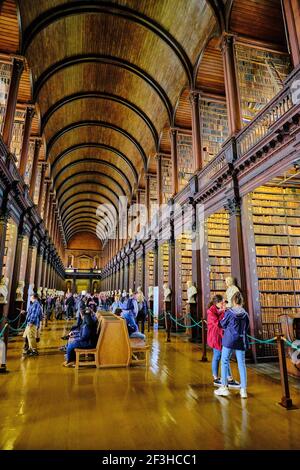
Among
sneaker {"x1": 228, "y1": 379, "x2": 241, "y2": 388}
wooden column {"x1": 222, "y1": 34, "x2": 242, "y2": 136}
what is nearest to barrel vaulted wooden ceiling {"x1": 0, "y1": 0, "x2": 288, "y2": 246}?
wooden column {"x1": 222, "y1": 34, "x2": 242, "y2": 136}

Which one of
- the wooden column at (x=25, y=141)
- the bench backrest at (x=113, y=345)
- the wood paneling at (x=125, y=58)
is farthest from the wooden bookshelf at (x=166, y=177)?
the bench backrest at (x=113, y=345)

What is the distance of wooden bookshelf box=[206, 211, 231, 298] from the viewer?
7008 mm

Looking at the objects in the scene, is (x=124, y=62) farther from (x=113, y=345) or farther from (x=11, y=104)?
(x=113, y=345)

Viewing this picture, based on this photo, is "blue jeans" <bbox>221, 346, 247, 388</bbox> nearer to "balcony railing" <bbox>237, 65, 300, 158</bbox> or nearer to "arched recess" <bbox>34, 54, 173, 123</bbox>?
"balcony railing" <bbox>237, 65, 300, 158</bbox>

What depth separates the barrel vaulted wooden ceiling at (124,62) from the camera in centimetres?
724

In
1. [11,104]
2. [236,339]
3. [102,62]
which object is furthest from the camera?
[102,62]

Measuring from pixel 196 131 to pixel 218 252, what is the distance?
11.5ft

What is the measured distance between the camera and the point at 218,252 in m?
7.30

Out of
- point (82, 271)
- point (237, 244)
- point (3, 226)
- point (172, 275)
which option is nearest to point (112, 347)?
point (237, 244)

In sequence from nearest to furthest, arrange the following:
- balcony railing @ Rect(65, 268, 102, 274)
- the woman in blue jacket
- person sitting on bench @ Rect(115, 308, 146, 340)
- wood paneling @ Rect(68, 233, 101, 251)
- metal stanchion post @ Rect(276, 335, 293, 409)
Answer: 1. metal stanchion post @ Rect(276, 335, 293, 409)
2. the woman in blue jacket
3. person sitting on bench @ Rect(115, 308, 146, 340)
4. balcony railing @ Rect(65, 268, 102, 274)
5. wood paneling @ Rect(68, 233, 101, 251)

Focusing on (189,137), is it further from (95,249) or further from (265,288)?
(95,249)

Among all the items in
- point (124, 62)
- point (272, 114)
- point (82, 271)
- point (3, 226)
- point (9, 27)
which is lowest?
point (3, 226)

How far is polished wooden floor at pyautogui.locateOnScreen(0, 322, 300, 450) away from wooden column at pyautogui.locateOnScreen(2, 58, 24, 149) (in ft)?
16.0

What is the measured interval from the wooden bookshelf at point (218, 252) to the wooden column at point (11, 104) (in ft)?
17.3
